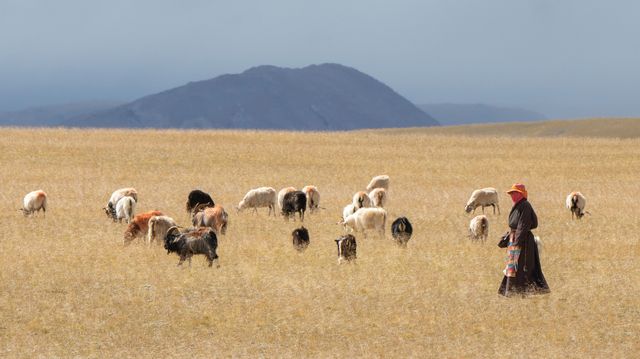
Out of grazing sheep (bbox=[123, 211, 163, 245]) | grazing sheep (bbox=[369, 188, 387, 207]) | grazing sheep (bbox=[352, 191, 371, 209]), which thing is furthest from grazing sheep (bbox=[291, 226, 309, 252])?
grazing sheep (bbox=[369, 188, 387, 207])

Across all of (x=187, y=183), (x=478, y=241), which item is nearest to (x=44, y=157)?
(x=187, y=183)

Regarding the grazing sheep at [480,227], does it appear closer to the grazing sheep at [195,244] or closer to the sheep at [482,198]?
the grazing sheep at [195,244]

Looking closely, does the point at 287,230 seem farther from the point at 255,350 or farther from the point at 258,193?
the point at 255,350

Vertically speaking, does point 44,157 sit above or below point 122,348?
above

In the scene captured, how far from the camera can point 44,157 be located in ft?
148

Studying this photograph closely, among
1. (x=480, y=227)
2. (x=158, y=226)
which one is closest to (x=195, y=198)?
(x=158, y=226)

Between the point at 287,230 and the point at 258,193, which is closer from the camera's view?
the point at 287,230

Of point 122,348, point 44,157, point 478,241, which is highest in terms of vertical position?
point 44,157

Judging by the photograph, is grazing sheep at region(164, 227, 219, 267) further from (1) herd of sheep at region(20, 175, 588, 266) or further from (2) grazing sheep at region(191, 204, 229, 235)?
(2) grazing sheep at region(191, 204, 229, 235)

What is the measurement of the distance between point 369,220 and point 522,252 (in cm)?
681

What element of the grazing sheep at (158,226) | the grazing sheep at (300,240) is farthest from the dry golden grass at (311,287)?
the grazing sheep at (158,226)

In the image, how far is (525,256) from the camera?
1559cm

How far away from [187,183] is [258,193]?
1073 cm

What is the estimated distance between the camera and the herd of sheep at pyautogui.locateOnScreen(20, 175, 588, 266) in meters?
18.2
